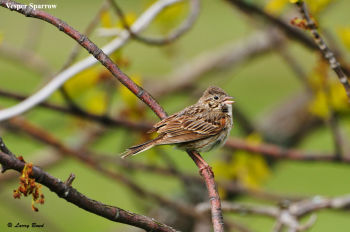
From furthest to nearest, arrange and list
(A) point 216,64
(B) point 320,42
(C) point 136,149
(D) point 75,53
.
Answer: (A) point 216,64 < (D) point 75,53 < (C) point 136,149 < (B) point 320,42

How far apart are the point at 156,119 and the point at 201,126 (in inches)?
129

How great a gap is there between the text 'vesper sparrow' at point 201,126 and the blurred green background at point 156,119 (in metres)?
0.60

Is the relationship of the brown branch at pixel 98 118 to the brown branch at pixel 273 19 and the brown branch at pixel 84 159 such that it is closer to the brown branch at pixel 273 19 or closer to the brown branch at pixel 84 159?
the brown branch at pixel 84 159

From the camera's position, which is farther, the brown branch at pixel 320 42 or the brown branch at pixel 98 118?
the brown branch at pixel 98 118

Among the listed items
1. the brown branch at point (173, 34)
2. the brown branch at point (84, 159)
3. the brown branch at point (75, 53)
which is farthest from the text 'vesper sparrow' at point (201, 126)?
the brown branch at point (84, 159)

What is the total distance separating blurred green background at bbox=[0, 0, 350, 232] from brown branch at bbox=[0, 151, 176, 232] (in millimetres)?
2266

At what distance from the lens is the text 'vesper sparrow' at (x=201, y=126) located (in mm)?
3799

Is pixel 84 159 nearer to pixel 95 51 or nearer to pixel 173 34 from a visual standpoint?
pixel 173 34

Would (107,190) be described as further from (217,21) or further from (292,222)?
(217,21)

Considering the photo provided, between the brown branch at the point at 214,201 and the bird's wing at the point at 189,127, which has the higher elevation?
the bird's wing at the point at 189,127

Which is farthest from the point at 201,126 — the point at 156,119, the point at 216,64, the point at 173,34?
the point at 156,119

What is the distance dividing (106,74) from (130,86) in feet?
6.65

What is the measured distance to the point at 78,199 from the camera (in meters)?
2.04

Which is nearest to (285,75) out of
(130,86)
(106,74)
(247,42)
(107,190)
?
(107,190)
